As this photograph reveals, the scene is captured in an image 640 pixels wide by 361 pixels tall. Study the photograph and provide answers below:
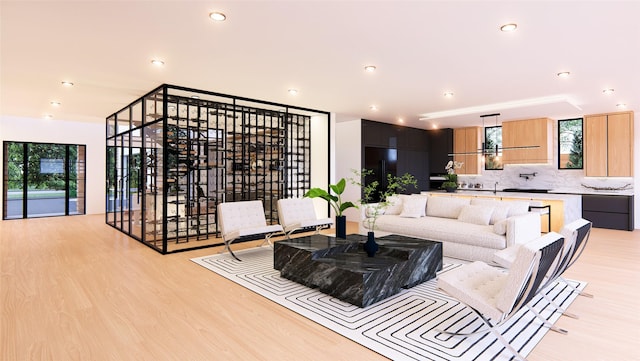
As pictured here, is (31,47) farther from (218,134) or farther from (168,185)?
(218,134)

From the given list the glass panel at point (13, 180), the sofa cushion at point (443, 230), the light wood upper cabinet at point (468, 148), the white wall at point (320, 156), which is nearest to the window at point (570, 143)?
the light wood upper cabinet at point (468, 148)

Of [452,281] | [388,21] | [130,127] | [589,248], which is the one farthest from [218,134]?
[589,248]

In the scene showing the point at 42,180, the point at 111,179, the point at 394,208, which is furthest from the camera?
the point at 42,180

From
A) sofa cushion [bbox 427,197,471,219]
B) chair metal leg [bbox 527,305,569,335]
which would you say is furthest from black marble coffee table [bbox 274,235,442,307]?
sofa cushion [bbox 427,197,471,219]

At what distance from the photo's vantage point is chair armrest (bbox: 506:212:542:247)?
16.0 feet

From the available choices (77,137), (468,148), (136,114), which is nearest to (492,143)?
(468,148)

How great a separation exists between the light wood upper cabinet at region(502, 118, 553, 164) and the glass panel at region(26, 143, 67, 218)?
485 inches

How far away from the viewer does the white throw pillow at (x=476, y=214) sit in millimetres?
5586

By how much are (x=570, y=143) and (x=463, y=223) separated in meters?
5.50

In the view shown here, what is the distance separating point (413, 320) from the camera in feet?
10.4

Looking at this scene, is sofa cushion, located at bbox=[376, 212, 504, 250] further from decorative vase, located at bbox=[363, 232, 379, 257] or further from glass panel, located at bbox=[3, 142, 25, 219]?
glass panel, located at bbox=[3, 142, 25, 219]

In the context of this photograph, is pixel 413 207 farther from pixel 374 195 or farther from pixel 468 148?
pixel 468 148

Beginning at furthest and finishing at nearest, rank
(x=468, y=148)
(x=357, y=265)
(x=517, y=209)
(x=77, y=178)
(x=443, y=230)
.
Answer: (x=77, y=178) < (x=468, y=148) < (x=517, y=209) < (x=443, y=230) < (x=357, y=265)

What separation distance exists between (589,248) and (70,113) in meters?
11.0
